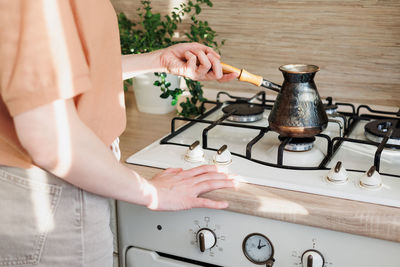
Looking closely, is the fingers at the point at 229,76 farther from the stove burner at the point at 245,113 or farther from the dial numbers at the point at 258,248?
the dial numbers at the point at 258,248

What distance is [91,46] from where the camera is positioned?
2.44 ft

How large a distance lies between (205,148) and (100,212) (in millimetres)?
316

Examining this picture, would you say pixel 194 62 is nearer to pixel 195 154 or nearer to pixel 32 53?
pixel 195 154

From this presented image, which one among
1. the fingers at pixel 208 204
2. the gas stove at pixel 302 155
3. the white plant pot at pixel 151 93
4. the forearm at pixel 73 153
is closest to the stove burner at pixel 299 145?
the gas stove at pixel 302 155

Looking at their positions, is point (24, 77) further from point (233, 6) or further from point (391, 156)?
point (233, 6)

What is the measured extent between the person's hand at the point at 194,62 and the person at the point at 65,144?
234 millimetres

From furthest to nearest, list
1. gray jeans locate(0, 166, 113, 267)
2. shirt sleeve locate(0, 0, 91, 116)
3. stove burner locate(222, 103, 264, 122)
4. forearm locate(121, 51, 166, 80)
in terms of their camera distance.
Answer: stove burner locate(222, 103, 264, 122)
forearm locate(121, 51, 166, 80)
gray jeans locate(0, 166, 113, 267)
shirt sleeve locate(0, 0, 91, 116)

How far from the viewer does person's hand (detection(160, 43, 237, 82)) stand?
1069 mm

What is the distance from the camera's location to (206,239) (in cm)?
95

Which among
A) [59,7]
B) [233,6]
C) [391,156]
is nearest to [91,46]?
[59,7]

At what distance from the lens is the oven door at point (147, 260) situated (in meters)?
1.03

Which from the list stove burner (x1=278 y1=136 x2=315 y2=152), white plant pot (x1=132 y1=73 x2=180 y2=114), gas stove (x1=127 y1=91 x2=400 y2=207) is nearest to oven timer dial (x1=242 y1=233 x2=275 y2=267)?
gas stove (x1=127 y1=91 x2=400 y2=207)

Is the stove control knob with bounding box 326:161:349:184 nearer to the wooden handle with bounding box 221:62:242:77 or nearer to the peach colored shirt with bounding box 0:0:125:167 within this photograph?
the wooden handle with bounding box 221:62:242:77

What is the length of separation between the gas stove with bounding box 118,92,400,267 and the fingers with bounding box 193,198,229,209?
5 cm
